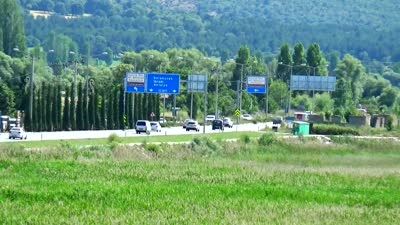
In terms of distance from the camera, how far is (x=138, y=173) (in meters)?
45.5

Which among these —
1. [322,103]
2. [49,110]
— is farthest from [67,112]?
[322,103]

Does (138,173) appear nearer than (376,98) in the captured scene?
Yes

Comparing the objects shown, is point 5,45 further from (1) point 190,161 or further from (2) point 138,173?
(2) point 138,173

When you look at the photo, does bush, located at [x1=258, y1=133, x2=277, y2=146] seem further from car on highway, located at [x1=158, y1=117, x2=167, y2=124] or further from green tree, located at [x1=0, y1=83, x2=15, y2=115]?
car on highway, located at [x1=158, y1=117, x2=167, y2=124]

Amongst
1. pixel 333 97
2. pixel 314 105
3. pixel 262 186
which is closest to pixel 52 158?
pixel 262 186

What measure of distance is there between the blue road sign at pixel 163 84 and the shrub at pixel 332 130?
606 inches

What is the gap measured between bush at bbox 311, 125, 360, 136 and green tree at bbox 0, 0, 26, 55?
208 ft

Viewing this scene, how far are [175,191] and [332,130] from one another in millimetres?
74045

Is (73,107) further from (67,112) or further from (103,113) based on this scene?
(103,113)

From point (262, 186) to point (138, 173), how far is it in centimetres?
616

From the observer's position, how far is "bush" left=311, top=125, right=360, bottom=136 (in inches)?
4301

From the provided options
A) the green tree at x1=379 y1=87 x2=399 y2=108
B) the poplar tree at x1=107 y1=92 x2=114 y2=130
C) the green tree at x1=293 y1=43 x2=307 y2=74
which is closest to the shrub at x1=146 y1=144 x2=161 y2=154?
the poplar tree at x1=107 y1=92 x2=114 y2=130

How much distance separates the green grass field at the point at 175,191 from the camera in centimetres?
3092

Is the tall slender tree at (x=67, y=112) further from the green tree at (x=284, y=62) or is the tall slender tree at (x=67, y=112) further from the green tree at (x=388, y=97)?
the green tree at (x=388, y=97)
